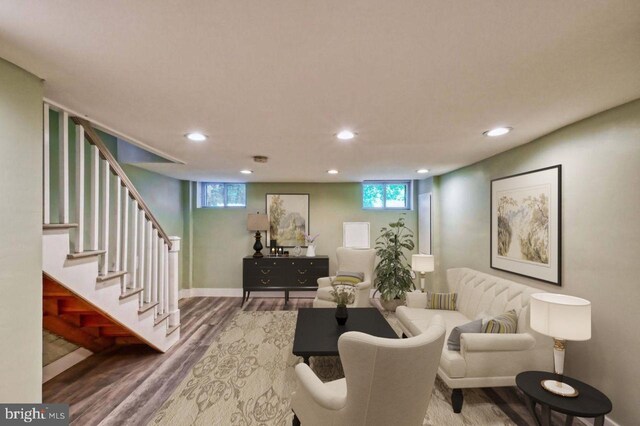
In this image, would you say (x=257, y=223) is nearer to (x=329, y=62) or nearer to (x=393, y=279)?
(x=393, y=279)

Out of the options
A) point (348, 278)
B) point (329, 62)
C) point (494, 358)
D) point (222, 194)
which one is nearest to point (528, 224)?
point (494, 358)

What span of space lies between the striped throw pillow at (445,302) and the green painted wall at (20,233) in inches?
143

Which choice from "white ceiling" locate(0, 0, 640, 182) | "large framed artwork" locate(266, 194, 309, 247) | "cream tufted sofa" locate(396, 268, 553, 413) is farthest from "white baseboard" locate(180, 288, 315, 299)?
"white ceiling" locate(0, 0, 640, 182)

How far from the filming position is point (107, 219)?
248 centimetres

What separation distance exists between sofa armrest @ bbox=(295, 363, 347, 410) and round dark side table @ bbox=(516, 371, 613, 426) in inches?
49.2

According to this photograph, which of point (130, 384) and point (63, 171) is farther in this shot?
point (130, 384)

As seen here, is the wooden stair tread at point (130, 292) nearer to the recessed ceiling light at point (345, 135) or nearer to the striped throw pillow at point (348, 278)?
the recessed ceiling light at point (345, 135)

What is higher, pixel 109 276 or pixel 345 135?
pixel 345 135

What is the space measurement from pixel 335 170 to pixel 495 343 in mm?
2982

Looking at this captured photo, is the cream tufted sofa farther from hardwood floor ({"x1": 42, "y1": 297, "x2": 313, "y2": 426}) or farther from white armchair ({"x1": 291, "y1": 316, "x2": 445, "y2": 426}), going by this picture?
hardwood floor ({"x1": 42, "y1": 297, "x2": 313, "y2": 426})

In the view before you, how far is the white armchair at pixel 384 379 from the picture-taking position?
135 cm

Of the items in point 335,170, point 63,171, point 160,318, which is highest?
point 335,170

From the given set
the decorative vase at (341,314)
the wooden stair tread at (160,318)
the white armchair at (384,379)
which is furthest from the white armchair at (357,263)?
the white armchair at (384,379)

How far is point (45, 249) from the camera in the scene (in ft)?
5.97
